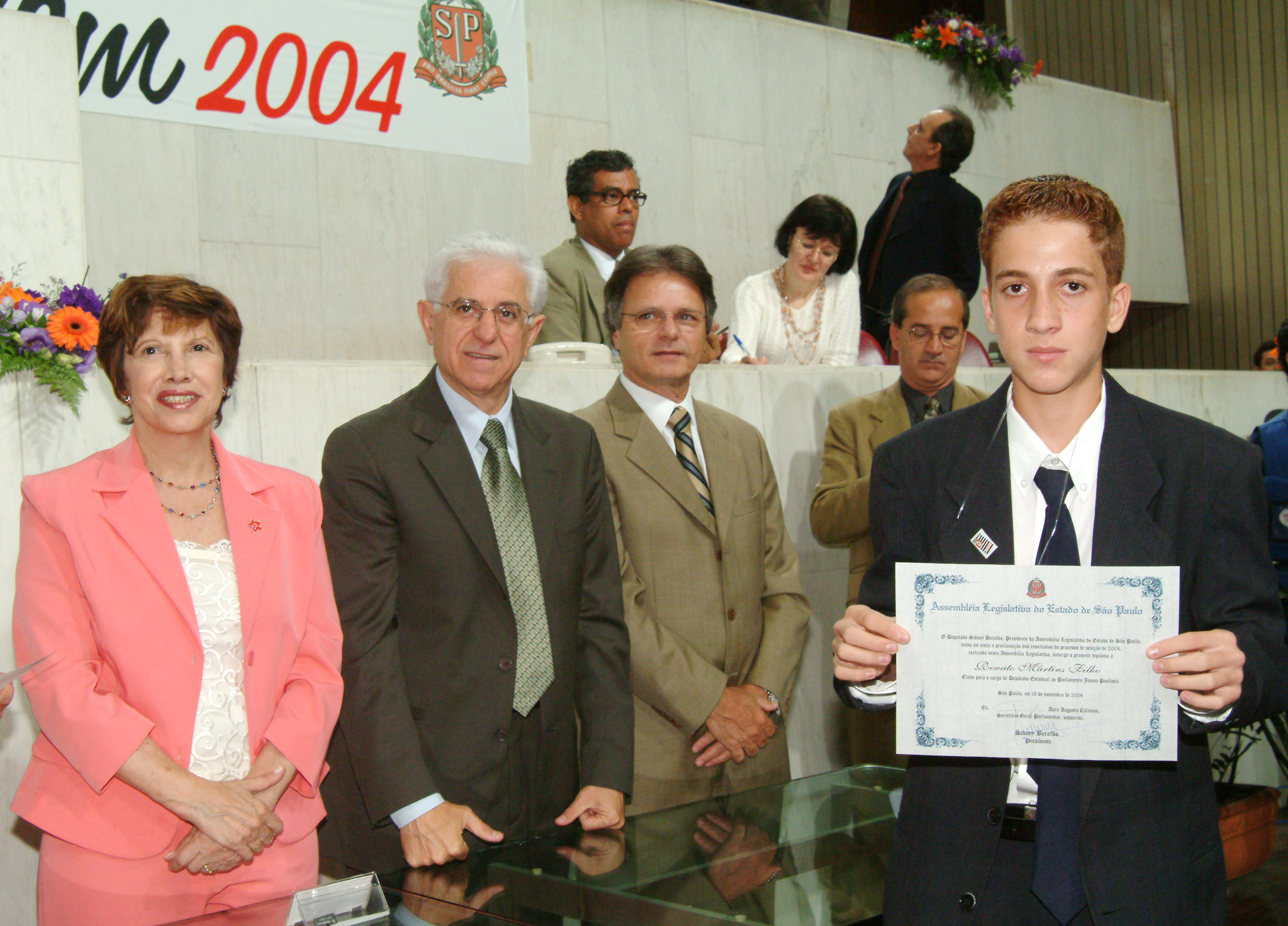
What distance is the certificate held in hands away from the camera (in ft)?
4.25

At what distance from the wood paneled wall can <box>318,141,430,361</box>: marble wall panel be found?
518 centimetres

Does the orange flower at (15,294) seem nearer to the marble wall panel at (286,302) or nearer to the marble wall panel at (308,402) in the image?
the marble wall panel at (308,402)

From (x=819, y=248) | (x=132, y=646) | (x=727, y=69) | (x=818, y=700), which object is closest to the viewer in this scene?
(x=132, y=646)

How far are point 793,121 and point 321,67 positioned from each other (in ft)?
9.80

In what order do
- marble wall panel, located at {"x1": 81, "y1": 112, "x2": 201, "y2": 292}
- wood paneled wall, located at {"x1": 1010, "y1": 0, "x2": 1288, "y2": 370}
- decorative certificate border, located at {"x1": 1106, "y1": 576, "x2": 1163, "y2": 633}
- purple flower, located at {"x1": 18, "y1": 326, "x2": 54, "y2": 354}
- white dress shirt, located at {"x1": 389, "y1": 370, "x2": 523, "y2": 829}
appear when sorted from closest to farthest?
1. decorative certificate border, located at {"x1": 1106, "y1": 576, "x2": 1163, "y2": 633}
2. white dress shirt, located at {"x1": 389, "y1": 370, "x2": 523, "y2": 829}
3. purple flower, located at {"x1": 18, "y1": 326, "x2": 54, "y2": 354}
4. marble wall panel, located at {"x1": 81, "y1": 112, "x2": 201, "y2": 292}
5. wood paneled wall, located at {"x1": 1010, "y1": 0, "x2": 1288, "y2": 370}

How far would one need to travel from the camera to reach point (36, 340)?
2.45m

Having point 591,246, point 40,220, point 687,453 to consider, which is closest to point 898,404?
point 687,453

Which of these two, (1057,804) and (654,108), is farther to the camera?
(654,108)

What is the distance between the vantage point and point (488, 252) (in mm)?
2371

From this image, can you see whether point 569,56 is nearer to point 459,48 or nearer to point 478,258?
point 459,48

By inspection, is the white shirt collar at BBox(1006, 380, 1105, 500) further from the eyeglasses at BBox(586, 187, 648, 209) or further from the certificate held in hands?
the eyeglasses at BBox(586, 187, 648, 209)

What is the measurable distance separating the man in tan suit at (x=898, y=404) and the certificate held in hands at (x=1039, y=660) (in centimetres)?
186

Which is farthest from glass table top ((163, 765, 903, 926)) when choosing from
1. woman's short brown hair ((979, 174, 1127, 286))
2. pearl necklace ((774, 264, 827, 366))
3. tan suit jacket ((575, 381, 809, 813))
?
pearl necklace ((774, 264, 827, 366))

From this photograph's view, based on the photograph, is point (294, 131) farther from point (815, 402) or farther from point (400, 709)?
point (400, 709)
